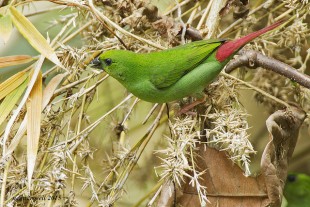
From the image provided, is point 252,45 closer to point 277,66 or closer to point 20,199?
point 277,66

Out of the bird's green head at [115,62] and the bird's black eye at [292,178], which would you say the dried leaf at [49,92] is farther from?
the bird's black eye at [292,178]

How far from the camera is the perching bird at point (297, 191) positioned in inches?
53.9

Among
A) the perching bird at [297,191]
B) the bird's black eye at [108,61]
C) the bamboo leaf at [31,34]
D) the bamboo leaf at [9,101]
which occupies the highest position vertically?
the bamboo leaf at [31,34]

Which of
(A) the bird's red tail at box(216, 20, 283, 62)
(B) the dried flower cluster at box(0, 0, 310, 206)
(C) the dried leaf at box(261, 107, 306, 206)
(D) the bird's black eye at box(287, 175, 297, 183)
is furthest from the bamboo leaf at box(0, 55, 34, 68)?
(D) the bird's black eye at box(287, 175, 297, 183)

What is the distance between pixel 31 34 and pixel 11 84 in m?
0.13

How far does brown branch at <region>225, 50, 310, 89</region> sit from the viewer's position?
1170 millimetres

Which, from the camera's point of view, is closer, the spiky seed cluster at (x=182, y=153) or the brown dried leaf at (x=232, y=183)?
the spiky seed cluster at (x=182, y=153)

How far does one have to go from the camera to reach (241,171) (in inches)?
46.9

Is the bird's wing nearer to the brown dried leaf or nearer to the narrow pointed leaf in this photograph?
the brown dried leaf

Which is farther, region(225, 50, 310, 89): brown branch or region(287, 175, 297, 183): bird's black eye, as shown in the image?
region(287, 175, 297, 183): bird's black eye

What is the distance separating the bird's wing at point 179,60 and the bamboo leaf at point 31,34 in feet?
0.85

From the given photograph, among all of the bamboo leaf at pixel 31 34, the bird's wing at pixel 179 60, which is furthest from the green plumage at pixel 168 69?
the bamboo leaf at pixel 31 34

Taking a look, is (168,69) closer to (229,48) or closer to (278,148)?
(229,48)

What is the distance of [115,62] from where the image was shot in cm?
117
